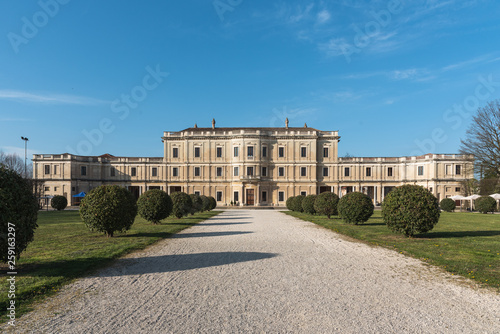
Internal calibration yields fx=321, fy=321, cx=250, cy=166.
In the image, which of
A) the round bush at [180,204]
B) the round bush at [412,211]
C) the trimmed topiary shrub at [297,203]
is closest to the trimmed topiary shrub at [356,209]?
the round bush at [412,211]

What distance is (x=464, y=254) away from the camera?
926 cm

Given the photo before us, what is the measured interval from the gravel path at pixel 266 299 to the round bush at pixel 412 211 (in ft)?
12.1

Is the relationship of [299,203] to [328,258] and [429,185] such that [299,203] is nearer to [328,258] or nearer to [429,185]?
[328,258]

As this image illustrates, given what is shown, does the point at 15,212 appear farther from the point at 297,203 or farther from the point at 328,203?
the point at 297,203

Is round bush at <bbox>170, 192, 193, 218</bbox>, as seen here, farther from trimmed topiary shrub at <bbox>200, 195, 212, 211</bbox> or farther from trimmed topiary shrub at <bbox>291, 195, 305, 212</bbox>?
trimmed topiary shrub at <bbox>291, 195, 305, 212</bbox>

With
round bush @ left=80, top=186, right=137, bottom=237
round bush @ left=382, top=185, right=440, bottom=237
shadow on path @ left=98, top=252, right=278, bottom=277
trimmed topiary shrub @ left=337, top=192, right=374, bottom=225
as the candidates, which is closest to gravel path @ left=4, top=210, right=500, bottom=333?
shadow on path @ left=98, top=252, right=278, bottom=277

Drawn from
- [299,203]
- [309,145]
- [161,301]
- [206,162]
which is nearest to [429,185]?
[309,145]

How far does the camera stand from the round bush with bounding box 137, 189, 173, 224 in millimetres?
16891

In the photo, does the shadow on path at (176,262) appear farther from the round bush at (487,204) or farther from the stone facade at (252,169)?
the stone facade at (252,169)

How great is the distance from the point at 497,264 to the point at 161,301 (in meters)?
8.05

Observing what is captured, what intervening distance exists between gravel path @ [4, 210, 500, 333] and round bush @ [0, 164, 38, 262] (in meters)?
1.57

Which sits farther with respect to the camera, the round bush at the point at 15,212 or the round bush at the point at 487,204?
the round bush at the point at 487,204

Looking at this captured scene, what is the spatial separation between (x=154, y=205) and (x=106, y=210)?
5.26m

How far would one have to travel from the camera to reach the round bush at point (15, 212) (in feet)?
20.9
